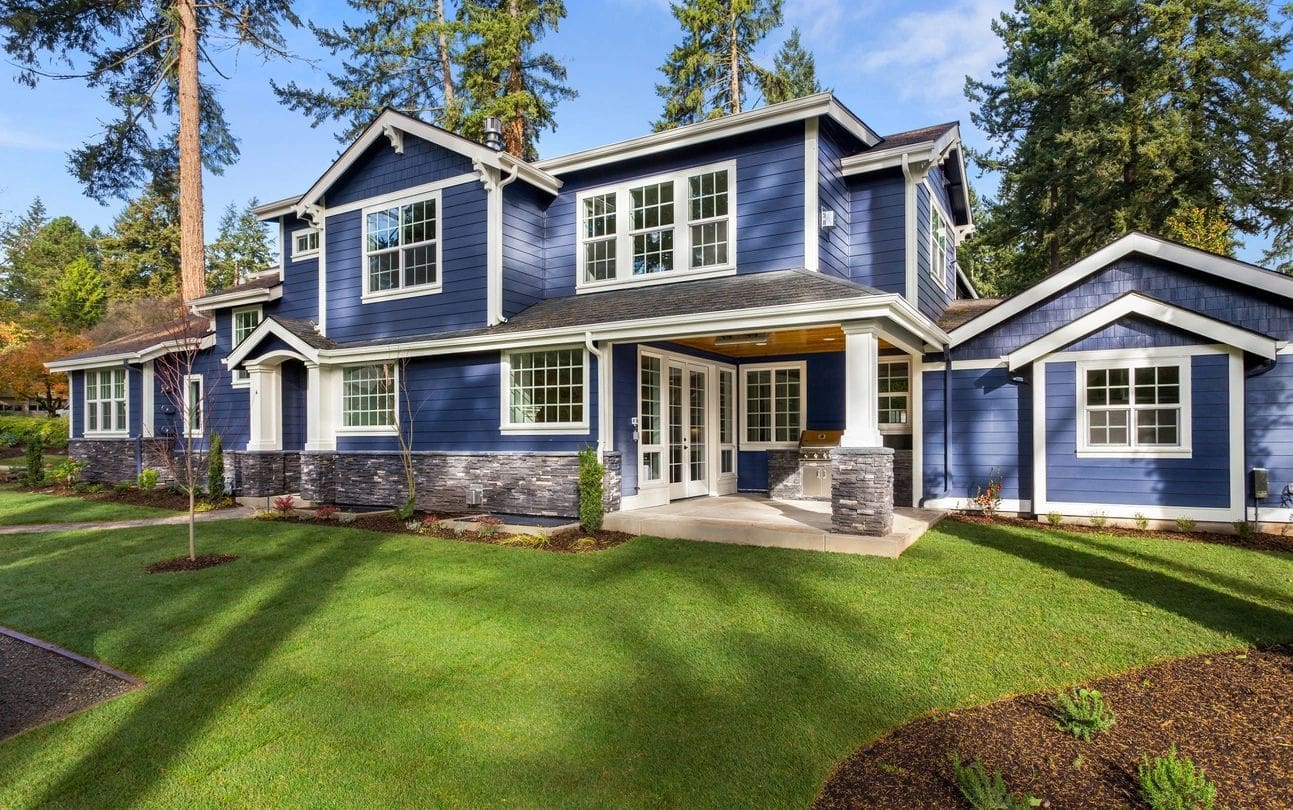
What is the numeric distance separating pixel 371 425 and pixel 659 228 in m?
6.37

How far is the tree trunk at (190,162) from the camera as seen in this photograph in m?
16.9

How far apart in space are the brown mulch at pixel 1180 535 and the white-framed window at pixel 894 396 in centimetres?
202

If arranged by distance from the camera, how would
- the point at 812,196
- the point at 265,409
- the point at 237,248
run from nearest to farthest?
the point at 812,196 → the point at 265,409 → the point at 237,248

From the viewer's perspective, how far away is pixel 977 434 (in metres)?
10.1

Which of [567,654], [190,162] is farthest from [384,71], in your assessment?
[567,654]

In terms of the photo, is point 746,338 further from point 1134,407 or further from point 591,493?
point 1134,407

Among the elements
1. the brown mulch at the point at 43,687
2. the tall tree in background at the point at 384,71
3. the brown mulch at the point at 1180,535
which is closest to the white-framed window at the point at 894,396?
the brown mulch at the point at 1180,535

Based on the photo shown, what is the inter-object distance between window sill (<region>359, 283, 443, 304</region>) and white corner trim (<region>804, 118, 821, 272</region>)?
6.26 meters

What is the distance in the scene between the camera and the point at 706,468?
11.7 metres

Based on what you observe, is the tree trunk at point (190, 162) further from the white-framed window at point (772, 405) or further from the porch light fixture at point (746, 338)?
the porch light fixture at point (746, 338)

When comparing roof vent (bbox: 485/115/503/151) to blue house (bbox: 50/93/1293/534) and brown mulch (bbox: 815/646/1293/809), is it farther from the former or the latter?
brown mulch (bbox: 815/646/1293/809)

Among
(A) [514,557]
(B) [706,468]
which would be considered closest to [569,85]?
(B) [706,468]

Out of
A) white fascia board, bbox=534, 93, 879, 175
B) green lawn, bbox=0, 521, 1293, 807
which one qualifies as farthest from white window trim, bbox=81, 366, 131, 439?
white fascia board, bbox=534, 93, 879, 175

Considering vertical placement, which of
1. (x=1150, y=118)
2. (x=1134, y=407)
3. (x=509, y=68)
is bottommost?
(x=1134, y=407)
